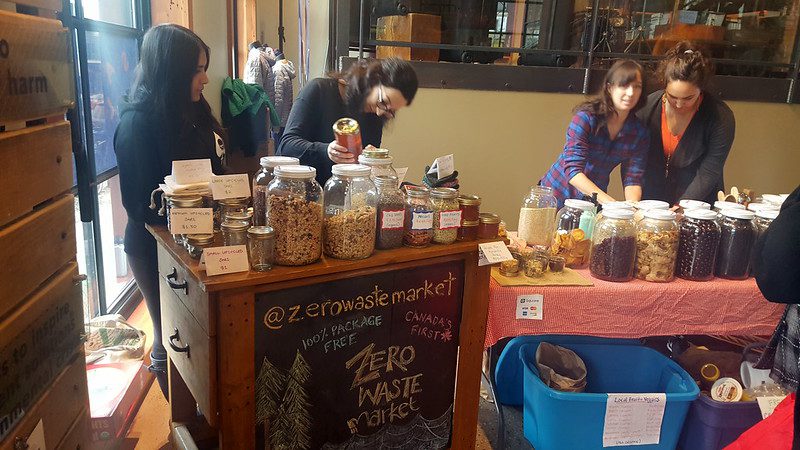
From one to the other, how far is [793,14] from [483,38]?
2.32 meters

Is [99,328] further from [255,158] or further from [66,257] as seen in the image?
[255,158]

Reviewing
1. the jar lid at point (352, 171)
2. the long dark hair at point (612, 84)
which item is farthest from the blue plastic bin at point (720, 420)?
the jar lid at point (352, 171)

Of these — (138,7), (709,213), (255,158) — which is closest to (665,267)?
(709,213)

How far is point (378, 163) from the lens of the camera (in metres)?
1.54

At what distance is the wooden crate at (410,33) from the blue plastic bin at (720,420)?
8.67 ft

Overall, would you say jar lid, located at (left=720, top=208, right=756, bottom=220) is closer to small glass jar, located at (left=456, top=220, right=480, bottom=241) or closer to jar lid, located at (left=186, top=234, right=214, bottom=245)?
small glass jar, located at (left=456, top=220, right=480, bottom=241)

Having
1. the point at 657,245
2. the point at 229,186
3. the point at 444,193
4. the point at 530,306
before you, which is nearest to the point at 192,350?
the point at 229,186

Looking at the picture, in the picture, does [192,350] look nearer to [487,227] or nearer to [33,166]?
[33,166]

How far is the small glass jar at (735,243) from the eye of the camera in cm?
191

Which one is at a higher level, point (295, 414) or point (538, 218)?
point (538, 218)

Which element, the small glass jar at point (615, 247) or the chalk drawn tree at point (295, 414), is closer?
the chalk drawn tree at point (295, 414)

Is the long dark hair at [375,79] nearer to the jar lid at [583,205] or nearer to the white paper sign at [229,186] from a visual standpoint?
the jar lid at [583,205]

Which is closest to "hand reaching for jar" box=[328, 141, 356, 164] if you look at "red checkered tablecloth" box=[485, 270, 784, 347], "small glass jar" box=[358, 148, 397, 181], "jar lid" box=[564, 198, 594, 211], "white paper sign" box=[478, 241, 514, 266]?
"small glass jar" box=[358, 148, 397, 181]

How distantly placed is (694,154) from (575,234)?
101cm
